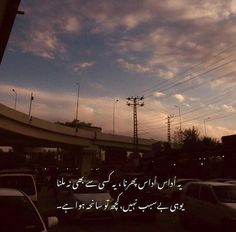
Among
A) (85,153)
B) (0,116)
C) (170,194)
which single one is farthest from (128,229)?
(85,153)

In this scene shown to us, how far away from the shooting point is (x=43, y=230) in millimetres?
6848

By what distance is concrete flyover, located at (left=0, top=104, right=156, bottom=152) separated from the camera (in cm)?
4828

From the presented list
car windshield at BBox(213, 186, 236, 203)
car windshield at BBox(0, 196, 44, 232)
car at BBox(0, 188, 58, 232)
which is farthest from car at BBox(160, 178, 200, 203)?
car windshield at BBox(0, 196, 44, 232)

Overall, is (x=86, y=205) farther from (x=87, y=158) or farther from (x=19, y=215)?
(x=87, y=158)

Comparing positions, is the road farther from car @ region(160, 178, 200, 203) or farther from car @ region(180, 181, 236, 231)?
car @ region(160, 178, 200, 203)

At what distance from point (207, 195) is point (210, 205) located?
673 millimetres

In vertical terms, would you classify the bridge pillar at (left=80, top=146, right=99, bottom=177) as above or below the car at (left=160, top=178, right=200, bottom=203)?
above

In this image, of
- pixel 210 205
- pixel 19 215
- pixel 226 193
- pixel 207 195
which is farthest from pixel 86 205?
pixel 19 215

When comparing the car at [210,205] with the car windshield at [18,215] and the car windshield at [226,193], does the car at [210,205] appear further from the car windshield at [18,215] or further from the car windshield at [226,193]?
the car windshield at [18,215]

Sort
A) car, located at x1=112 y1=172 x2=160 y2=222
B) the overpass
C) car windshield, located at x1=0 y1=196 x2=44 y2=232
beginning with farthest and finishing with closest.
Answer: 1. the overpass
2. car, located at x1=112 y1=172 x2=160 y2=222
3. car windshield, located at x1=0 y1=196 x2=44 y2=232

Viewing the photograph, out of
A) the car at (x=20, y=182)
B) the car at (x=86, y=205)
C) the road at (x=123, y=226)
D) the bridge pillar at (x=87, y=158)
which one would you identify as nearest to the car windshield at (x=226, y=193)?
the road at (x=123, y=226)

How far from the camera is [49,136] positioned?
2488 inches

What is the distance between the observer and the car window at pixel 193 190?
1507cm

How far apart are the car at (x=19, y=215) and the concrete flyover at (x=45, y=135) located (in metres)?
36.9
